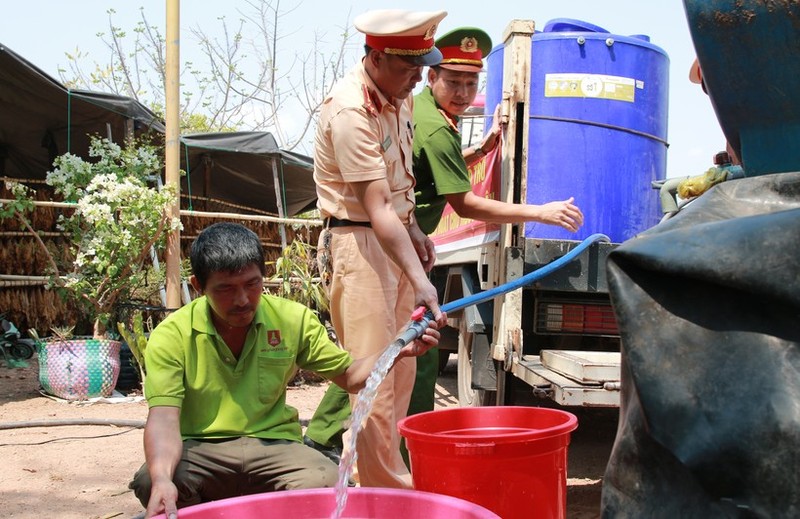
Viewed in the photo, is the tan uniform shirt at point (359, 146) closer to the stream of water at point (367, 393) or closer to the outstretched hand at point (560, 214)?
the outstretched hand at point (560, 214)

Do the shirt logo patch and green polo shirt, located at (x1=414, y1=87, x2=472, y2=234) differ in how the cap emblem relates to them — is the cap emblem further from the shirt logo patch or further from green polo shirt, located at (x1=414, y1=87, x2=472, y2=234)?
the shirt logo patch

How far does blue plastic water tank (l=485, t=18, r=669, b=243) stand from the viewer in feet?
14.4

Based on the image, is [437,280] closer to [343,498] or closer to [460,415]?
[460,415]


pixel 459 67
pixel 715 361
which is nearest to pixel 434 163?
pixel 459 67

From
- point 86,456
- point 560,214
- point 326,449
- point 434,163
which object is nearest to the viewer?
point 560,214

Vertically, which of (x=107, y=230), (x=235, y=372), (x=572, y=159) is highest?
(x=572, y=159)

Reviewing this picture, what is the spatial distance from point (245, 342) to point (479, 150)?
2449mm

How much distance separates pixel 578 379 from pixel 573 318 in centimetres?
79

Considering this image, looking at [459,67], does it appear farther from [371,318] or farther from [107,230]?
[107,230]

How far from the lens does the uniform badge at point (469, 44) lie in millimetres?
3799

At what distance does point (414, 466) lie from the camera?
2.31 metres

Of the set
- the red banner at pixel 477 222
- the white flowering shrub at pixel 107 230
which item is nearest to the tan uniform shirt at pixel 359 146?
the red banner at pixel 477 222

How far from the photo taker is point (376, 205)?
2838 millimetres

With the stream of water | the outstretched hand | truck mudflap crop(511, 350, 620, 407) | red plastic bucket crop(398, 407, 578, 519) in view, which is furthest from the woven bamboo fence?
red plastic bucket crop(398, 407, 578, 519)
